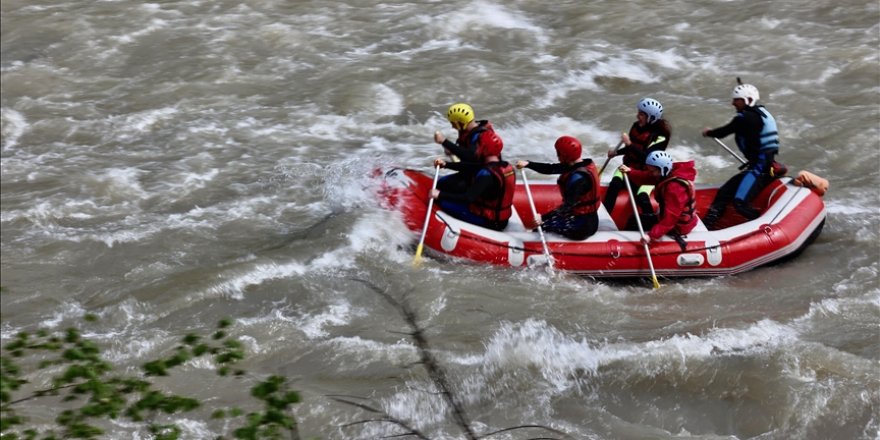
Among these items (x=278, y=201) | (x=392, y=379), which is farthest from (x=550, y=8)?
(x=392, y=379)

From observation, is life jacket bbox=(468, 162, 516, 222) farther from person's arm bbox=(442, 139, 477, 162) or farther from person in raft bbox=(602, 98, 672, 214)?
person in raft bbox=(602, 98, 672, 214)

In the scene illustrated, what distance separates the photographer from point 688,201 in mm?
7250

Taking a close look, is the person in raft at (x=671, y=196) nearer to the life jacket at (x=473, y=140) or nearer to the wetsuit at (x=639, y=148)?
the wetsuit at (x=639, y=148)

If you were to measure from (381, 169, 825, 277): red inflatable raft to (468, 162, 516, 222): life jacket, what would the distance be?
0.15 metres

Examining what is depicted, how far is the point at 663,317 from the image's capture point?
23.0ft

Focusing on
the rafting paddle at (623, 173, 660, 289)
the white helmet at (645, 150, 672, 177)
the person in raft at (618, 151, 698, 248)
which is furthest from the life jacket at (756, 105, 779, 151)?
the rafting paddle at (623, 173, 660, 289)

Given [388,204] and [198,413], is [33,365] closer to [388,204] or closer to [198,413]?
[198,413]

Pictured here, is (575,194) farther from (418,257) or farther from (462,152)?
(418,257)

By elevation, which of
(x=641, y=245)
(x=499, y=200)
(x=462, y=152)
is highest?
(x=462, y=152)

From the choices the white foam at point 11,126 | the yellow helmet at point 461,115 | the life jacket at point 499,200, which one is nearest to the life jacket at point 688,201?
the life jacket at point 499,200

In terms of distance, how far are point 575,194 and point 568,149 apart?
0.37 metres

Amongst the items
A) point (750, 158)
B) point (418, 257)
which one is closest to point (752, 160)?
point (750, 158)

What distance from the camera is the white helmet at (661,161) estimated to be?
7297 millimetres

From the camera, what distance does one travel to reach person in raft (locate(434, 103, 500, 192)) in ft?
25.4
